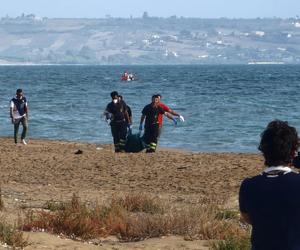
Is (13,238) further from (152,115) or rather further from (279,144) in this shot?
(152,115)

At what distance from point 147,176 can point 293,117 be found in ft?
64.2

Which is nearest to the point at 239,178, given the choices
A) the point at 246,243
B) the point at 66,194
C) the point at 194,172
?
the point at 194,172

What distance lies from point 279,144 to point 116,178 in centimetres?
933

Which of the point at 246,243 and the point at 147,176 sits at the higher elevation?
the point at 246,243

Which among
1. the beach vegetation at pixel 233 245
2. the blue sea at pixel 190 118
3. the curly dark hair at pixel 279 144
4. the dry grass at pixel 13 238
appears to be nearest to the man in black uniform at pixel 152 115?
the blue sea at pixel 190 118

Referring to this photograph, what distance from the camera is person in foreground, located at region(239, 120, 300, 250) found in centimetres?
435

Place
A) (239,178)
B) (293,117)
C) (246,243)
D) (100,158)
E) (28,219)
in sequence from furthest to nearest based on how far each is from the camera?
(293,117), (100,158), (239,178), (28,219), (246,243)

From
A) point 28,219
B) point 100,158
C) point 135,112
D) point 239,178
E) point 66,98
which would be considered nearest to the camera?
point 28,219

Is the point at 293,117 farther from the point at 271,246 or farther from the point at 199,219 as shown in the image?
the point at 271,246

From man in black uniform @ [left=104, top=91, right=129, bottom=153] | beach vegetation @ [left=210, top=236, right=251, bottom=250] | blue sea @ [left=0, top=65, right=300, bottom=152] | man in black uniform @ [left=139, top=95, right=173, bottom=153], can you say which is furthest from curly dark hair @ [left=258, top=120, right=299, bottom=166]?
blue sea @ [left=0, top=65, right=300, bottom=152]

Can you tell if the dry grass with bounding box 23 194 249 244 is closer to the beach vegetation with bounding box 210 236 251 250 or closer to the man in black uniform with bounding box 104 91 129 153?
the beach vegetation with bounding box 210 236 251 250

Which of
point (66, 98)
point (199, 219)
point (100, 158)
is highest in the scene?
point (199, 219)

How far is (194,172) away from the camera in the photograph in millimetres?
14211

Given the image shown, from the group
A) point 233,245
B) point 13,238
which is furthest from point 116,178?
point 233,245
